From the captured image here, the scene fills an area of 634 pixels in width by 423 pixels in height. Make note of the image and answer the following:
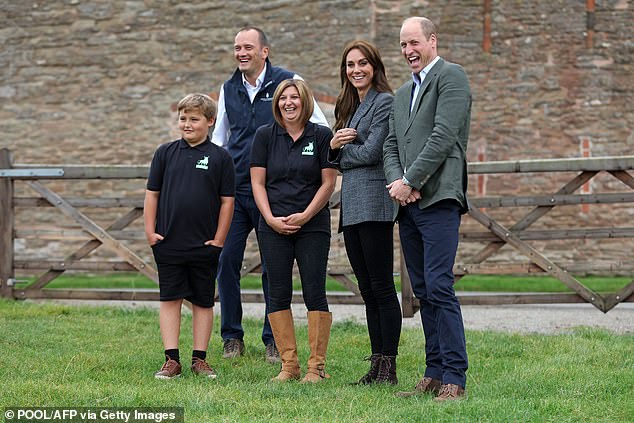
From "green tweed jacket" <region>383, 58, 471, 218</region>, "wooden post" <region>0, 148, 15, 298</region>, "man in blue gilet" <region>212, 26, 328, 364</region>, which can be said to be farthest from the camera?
"wooden post" <region>0, 148, 15, 298</region>

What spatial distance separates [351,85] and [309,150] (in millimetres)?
440

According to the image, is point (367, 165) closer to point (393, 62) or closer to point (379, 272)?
point (379, 272)

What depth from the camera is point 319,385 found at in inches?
196

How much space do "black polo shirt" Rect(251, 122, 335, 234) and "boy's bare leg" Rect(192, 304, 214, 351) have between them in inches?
28.4

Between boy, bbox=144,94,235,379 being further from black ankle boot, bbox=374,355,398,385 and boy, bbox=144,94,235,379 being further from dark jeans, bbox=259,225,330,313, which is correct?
black ankle boot, bbox=374,355,398,385

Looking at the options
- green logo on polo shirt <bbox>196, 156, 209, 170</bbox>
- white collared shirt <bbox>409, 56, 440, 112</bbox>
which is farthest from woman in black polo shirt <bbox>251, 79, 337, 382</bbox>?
white collared shirt <bbox>409, 56, 440, 112</bbox>

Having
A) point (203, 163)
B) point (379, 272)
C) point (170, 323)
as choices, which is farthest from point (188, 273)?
point (379, 272)

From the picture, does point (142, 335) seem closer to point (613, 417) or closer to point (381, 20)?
point (613, 417)

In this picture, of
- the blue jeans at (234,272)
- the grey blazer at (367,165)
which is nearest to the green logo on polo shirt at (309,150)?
the grey blazer at (367,165)

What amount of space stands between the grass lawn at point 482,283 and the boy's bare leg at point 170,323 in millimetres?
6047

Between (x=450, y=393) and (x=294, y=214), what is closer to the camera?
(x=450, y=393)

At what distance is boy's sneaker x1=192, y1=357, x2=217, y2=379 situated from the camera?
207 inches

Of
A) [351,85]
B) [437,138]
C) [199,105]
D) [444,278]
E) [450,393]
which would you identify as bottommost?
[450,393]

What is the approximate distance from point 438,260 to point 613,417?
1.09 metres
